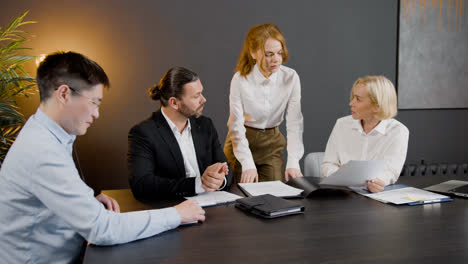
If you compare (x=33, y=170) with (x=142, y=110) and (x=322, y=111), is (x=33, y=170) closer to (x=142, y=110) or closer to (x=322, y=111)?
(x=142, y=110)

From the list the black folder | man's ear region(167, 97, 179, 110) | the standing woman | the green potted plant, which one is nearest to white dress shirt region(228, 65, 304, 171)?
the standing woman

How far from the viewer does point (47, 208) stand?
50.4 inches

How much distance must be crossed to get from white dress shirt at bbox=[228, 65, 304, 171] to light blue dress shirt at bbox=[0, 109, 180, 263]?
1.50m

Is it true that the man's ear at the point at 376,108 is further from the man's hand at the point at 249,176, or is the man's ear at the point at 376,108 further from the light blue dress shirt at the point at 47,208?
the light blue dress shirt at the point at 47,208

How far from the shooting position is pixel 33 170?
121cm

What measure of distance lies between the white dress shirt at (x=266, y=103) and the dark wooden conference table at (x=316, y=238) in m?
1.06

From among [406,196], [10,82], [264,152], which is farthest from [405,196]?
[10,82]

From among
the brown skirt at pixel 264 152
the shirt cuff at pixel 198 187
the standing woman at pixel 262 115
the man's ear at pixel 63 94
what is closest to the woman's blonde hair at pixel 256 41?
the standing woman at pixel 262 115

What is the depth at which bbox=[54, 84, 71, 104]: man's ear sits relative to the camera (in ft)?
4.21

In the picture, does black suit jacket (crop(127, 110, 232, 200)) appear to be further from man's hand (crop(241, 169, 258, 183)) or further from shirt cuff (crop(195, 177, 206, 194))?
man's hand (crop(241, 169, 258, 183))

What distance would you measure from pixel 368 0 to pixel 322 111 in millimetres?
1274

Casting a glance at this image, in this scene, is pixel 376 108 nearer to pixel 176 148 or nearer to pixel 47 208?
pixel 176 148

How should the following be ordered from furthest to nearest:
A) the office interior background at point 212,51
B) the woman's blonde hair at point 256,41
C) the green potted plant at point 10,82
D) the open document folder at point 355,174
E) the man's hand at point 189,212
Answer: the office interior background at point 212,51 → the green potted plant at point 10,82 → the woman's blonde hair at point 256,41 → the open document folder at point 355,174 → the man's hand at point 189,212

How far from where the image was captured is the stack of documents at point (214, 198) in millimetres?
1742
